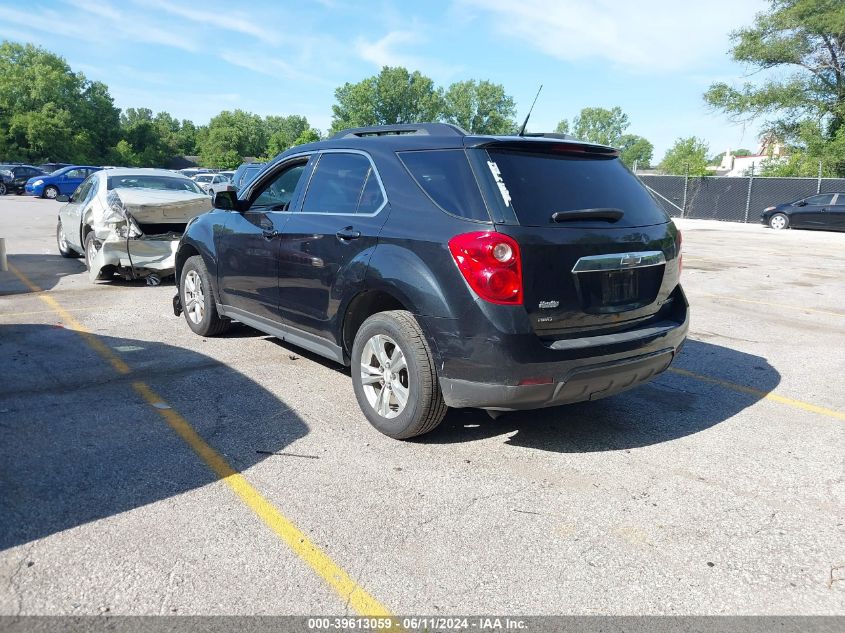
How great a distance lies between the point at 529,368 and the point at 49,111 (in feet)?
256

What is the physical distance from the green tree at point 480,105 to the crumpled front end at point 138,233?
116m

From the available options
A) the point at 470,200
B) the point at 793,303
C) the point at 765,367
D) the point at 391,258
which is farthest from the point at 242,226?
the point at 793,303

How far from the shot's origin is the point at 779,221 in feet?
85.3

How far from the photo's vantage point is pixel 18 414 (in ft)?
14.1

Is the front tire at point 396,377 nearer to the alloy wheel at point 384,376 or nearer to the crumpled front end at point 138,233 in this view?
the alloy wheel at point 384,376

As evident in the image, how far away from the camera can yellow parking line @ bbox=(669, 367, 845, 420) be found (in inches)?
187

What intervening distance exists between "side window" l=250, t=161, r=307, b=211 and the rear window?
1.98 m

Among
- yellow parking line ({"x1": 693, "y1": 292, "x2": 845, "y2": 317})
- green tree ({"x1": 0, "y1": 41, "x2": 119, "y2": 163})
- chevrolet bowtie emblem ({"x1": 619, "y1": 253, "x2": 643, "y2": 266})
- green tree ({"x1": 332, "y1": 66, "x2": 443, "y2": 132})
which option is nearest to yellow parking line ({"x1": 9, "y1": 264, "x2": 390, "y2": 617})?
chevrolet bowtie emblem ({"x1": 619, "y1": 253, "x2": 643, "y2": 266})

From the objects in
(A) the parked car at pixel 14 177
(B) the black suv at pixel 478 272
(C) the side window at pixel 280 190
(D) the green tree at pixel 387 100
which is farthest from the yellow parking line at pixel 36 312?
(D) the green tree at pixel 387 100

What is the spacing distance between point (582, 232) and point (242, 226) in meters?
3.05

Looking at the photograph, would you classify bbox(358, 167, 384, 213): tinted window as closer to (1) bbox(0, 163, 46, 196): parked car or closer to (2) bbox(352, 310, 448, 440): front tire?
(2) bbox(352, 310, 448, 440): front tire

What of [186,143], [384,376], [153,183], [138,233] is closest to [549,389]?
[384,376]

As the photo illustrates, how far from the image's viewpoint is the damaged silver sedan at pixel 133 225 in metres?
8.95

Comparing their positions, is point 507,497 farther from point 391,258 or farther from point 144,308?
point 144,308
